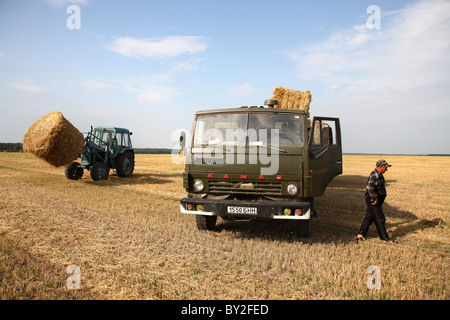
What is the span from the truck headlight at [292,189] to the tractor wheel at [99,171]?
1129 centimetres

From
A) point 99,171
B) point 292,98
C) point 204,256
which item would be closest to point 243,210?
point 204,256

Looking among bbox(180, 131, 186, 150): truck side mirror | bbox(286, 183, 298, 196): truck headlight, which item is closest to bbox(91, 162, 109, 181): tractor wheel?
bbox(180, 131, 186, 150): truck side mirror

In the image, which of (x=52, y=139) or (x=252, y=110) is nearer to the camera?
(x=252, y=110)

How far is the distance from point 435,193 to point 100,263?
12.5 metres

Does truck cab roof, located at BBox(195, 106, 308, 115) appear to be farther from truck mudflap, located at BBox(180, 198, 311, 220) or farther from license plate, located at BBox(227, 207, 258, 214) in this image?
license plate, located at BBox(227, 207, 258, 214)

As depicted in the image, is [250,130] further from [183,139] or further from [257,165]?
[183,139]

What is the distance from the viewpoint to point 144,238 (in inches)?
222

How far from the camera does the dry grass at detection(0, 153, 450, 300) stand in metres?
3.63

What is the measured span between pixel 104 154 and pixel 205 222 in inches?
422

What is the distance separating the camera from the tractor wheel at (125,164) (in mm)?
15945

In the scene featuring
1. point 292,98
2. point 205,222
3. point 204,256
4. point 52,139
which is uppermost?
point 292,98

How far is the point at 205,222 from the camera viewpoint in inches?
242

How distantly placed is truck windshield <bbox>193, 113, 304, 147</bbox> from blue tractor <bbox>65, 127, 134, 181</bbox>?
9.82 m
